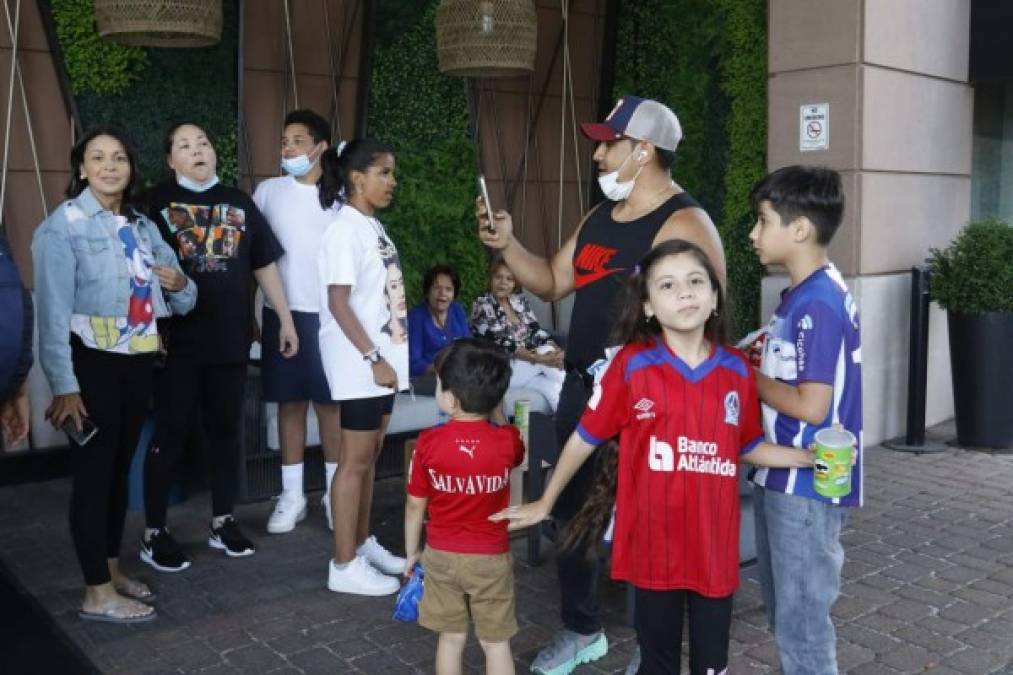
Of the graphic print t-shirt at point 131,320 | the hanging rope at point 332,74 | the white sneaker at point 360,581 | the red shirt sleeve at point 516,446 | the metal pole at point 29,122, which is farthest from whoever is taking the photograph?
the hanging rope at point 332,74

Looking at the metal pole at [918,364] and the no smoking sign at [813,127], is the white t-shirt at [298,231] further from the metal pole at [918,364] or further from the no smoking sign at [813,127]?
the metal pole at [918,364]

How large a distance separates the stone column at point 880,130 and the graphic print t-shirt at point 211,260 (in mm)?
3489

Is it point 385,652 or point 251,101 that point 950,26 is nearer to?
point 251,101

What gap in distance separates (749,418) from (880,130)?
4.57m

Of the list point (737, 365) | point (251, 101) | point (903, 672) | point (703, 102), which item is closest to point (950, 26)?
point (703, 102)

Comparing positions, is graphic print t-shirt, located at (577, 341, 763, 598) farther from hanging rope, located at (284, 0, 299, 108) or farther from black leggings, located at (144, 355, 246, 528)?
hanging rope, located at (284, 0, 299, 108)

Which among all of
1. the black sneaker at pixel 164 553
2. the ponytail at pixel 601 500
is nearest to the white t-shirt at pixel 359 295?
the black sneaker at pixel 164 553

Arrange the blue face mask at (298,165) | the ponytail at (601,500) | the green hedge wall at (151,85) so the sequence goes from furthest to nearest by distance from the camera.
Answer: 1. the green hedge wall at (151,85)
2. the blue face mask at (298,165)
3. the ponytail at (601,500)

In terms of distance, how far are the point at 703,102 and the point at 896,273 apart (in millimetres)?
1808

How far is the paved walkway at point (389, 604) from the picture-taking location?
356 cm

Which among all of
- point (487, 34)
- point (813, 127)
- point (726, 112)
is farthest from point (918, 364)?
point (487, 34)

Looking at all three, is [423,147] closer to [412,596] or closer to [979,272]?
[979,272]

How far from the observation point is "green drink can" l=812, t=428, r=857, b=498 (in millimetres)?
2371

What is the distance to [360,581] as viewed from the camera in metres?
4.12
